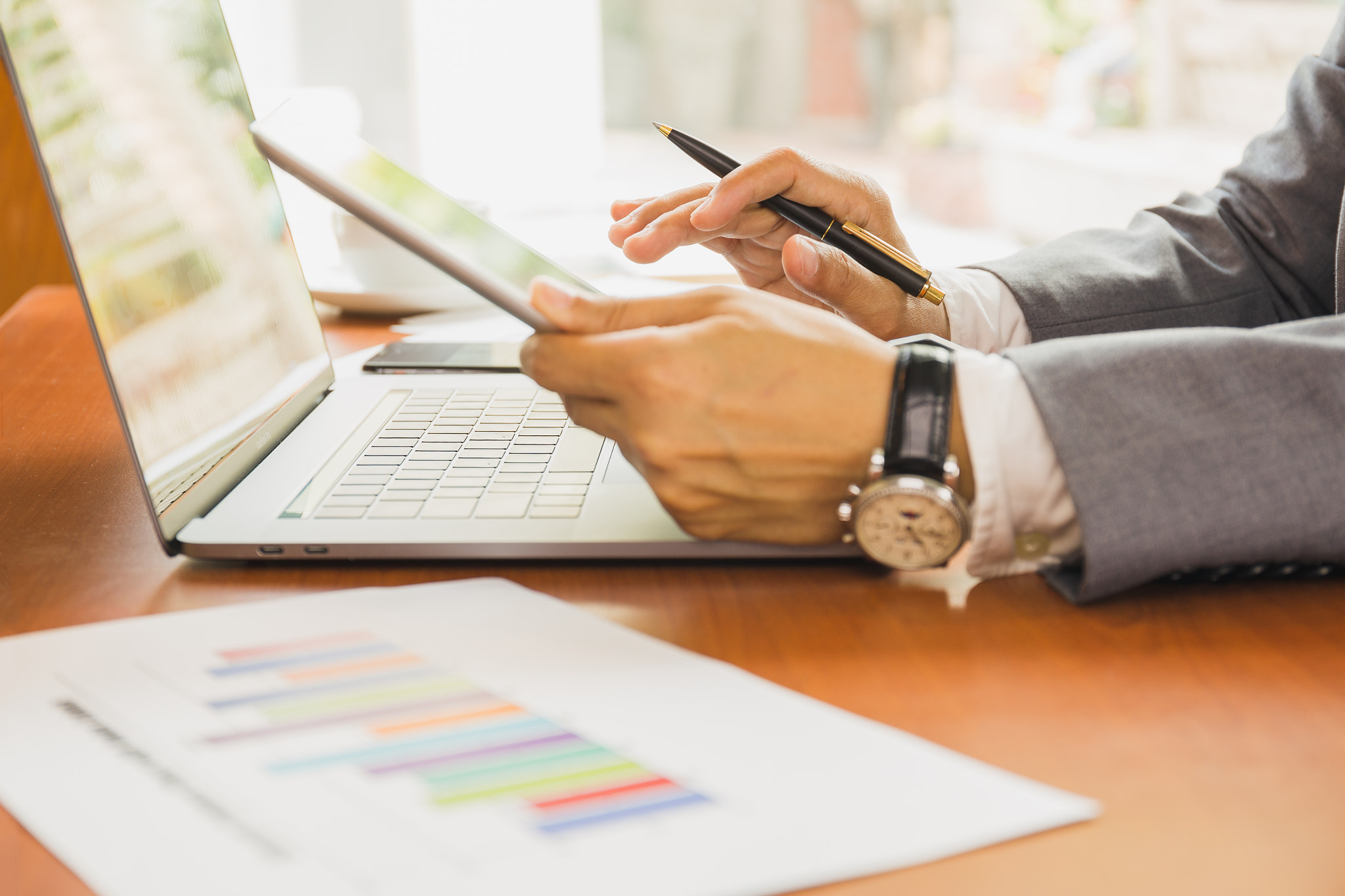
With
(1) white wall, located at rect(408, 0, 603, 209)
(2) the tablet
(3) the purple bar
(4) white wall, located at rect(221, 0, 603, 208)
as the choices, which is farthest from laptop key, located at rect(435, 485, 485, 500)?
(4) white wall, located at rect(221, 0, 603, 208)

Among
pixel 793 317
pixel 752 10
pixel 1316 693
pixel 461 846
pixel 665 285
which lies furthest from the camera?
pixel 752 10

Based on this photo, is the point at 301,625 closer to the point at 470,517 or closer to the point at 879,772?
the point at 470,517

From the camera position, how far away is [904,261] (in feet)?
2.64

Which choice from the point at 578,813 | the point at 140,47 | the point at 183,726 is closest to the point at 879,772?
the point at 578,813

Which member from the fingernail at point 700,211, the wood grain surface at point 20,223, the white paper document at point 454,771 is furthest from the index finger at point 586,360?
the wood grain surface at point 20,223

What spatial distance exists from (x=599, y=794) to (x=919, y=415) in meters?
0.24

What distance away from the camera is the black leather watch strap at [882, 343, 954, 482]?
48 cm

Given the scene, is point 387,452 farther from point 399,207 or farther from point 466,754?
point 466,754

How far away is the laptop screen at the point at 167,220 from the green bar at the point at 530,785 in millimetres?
254

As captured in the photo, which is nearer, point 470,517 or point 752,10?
point 470,517

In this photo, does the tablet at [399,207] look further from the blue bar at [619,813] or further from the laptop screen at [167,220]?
the blue bar at [619,813]

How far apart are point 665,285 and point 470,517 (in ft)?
2.32

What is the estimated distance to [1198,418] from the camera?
479mm

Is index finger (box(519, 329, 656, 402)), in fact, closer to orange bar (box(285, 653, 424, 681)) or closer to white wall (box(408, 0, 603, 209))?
orange bar (box(285, 653, 424, 681))
